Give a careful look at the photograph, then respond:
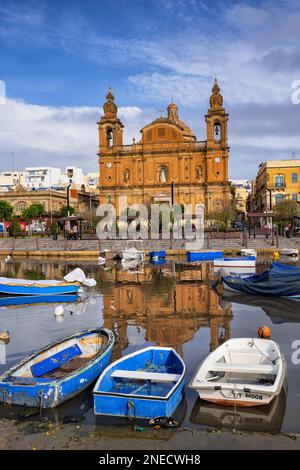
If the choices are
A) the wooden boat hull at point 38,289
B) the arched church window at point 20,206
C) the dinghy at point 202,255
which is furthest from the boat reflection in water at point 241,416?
the arched church window at point 20,206

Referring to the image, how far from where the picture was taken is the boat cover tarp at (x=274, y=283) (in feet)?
62.3

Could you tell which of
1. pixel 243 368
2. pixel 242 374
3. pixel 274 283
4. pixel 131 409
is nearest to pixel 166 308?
pixel 274 283

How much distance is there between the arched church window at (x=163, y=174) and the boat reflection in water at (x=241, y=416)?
66.9 metres

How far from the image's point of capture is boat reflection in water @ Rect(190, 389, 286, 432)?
24.9 feet

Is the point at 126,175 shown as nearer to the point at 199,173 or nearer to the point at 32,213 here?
the point at 199,173

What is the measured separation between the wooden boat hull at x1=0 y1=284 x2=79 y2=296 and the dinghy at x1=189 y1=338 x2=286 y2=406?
11.7 meters

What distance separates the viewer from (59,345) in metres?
10.4

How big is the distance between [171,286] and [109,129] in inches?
2241

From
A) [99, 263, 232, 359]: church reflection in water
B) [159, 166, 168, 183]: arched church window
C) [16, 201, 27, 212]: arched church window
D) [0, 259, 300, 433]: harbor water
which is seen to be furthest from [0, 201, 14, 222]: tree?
[0, 259, 300, 433]: harbor water

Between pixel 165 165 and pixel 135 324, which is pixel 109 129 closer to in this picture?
pixel 165 165

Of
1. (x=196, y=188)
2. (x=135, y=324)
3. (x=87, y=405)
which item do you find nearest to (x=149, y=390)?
(x=87, y=405)

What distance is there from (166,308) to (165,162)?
5862 centimetres

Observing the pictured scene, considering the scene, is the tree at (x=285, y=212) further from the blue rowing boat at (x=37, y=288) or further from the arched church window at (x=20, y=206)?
the arched church window at (x=20, y=206)

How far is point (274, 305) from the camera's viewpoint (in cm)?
1797
